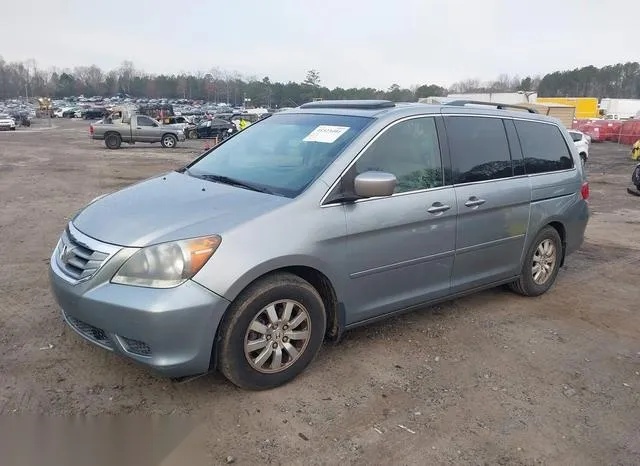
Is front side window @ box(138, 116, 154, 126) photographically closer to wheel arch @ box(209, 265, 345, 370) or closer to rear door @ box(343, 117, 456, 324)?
rear door @ box(343, 117, 456, 324)

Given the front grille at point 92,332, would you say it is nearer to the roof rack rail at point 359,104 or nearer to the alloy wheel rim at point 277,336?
the alloy wheel rim at point 277,336

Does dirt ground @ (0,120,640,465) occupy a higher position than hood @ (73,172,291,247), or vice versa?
hood @ (73,172,291,247)

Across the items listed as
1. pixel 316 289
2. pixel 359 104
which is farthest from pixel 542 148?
pixel 316 289

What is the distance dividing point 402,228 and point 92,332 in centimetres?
218

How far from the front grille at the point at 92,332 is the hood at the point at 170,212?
541 mm

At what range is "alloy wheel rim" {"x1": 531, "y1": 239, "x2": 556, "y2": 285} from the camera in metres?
5.22

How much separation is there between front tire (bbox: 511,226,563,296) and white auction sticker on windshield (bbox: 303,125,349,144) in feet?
7.65

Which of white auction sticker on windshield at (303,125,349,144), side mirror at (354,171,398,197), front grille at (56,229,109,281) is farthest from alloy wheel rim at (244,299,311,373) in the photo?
white auction sticker on windshield at (303,125,349,144)

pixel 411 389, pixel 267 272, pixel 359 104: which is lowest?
pixel 411 389

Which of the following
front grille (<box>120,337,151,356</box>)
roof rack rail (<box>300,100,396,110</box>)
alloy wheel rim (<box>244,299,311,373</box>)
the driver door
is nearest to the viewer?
front grille (<box>120,337,151,356</box>)

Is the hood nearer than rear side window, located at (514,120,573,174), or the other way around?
the hood

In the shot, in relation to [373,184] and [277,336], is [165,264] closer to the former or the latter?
[277,336]

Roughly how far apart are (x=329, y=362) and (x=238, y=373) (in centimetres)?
82

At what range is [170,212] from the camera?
11.0 ft
